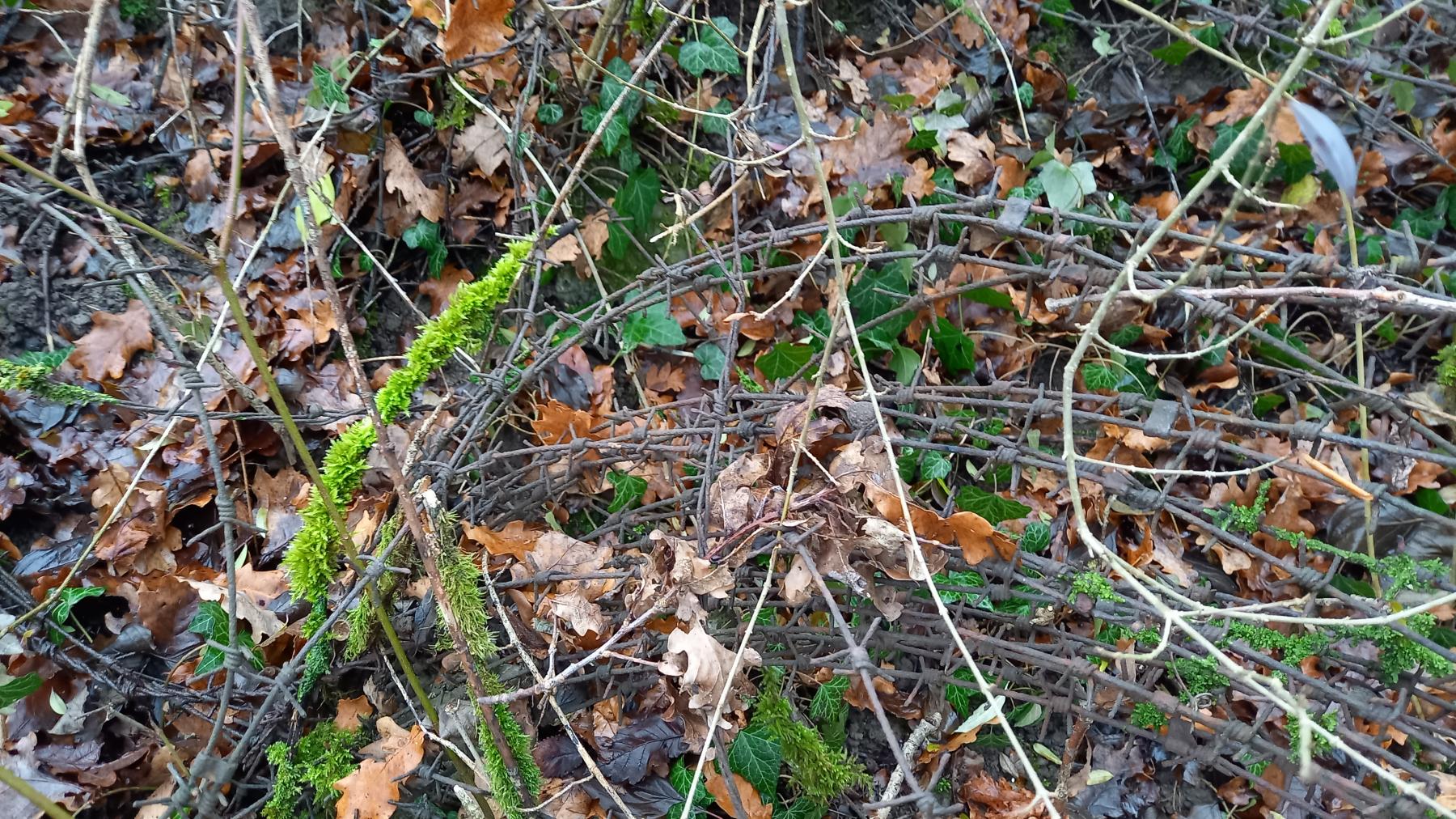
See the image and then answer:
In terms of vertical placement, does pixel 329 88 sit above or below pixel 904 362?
above

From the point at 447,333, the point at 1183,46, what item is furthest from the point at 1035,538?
the point at 1183,46

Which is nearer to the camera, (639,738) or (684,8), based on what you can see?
(639,738)

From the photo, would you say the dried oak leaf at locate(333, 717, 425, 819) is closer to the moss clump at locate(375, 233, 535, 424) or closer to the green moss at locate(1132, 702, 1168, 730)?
the moss clump at locate(375, 233, 535, 424)

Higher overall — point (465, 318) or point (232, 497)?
point (465, 318)

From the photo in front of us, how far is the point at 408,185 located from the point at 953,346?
1.96 m

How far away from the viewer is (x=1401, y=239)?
286cm

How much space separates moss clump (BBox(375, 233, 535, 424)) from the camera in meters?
1.72

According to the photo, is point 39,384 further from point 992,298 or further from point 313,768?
point 992,298

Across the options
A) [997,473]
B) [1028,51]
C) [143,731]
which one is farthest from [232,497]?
[1028,51]

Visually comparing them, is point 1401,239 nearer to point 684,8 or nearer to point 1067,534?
point 1067,534

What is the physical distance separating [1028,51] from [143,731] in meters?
3.75

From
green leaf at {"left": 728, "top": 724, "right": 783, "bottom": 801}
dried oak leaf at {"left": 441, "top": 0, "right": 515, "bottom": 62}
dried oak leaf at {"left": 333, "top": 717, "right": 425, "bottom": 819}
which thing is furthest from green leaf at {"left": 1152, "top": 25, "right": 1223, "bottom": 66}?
dried oak leaf at {"left": 333, "top": 717, "right": 425, "bottom": 819}

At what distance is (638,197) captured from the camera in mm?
2756

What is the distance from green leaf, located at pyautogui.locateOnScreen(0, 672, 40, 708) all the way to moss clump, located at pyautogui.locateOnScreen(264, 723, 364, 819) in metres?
0.65
